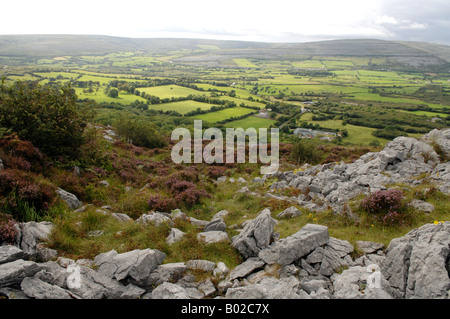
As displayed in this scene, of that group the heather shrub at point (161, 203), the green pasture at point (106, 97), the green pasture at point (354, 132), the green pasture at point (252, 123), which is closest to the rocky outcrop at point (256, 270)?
the heather shrub at point (161, 203)

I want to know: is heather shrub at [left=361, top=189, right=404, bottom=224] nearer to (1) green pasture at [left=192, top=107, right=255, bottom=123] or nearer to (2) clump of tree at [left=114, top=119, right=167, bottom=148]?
(2) clump of tree at [left=114, top=119, right=167, bottom=148]

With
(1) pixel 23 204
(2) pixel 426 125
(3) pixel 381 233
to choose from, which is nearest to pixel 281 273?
(3) pixel 381 233

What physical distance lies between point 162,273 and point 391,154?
1626cm

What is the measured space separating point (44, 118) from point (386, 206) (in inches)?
680

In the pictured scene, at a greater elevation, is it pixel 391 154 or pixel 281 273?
pixel 391 154

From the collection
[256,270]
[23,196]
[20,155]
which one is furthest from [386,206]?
[20,155]

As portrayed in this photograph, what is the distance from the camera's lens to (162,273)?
22.5ft

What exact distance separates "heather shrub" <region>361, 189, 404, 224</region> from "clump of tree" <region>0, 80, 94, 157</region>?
15.6 meters

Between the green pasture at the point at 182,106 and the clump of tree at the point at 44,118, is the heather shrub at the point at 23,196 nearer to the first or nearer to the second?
the clump of tree at the point at 44,118

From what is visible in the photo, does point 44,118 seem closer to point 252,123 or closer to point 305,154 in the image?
point 305,154

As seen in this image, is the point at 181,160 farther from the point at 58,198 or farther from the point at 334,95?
the point at 334,95

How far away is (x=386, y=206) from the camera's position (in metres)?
10.7

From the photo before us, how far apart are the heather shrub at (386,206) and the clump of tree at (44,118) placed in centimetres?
1555

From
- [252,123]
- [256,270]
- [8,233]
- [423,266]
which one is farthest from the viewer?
[252,123]
